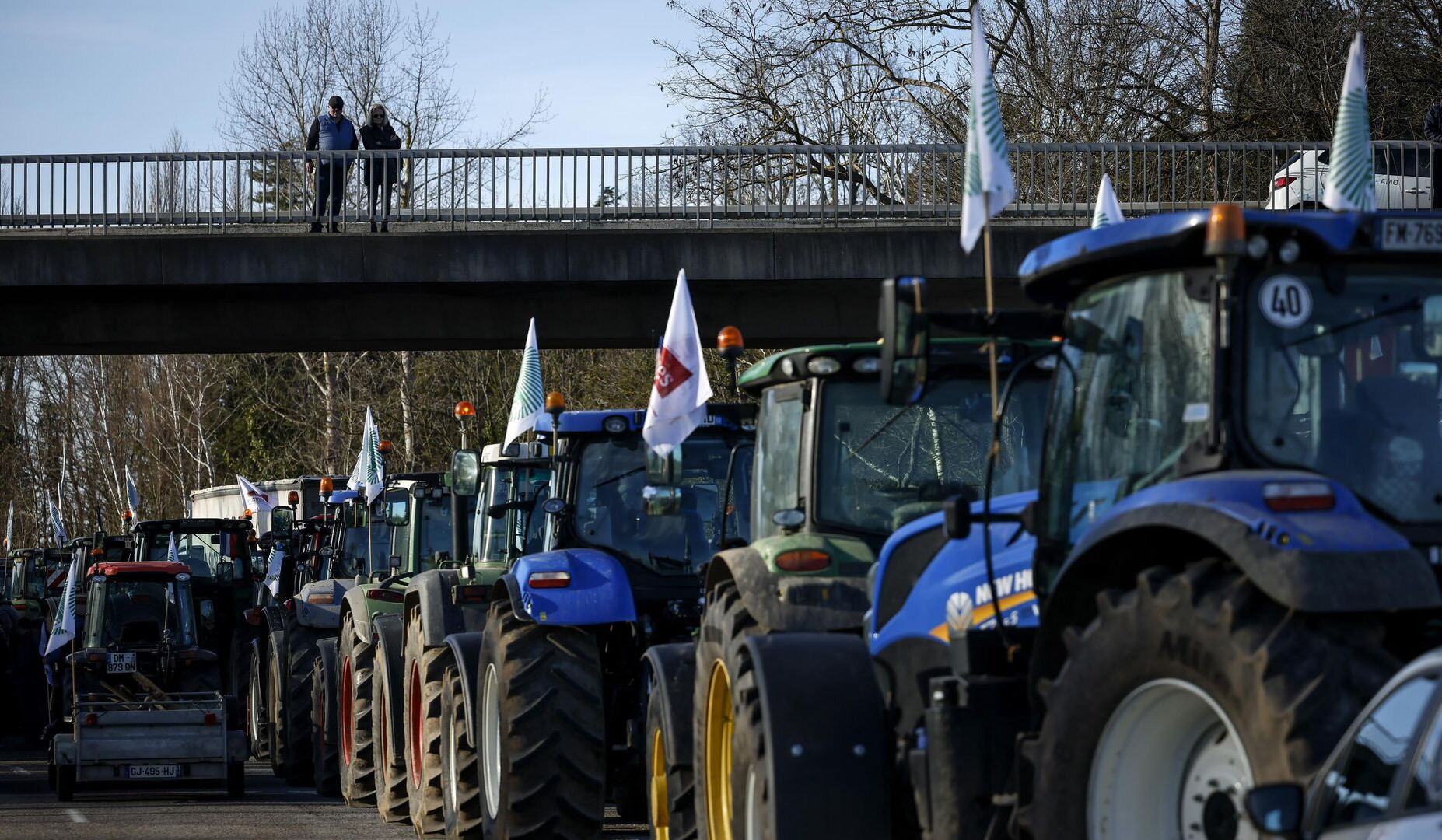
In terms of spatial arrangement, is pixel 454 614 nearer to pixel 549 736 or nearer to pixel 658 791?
pixel 549 736

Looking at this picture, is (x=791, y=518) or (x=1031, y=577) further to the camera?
(x=791, y=518)

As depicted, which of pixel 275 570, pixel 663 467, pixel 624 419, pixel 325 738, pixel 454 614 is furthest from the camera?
pixel 275 570

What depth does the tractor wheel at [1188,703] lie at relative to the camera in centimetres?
429

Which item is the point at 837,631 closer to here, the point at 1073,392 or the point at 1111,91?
the point at 1073,392

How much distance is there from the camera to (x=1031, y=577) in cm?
614

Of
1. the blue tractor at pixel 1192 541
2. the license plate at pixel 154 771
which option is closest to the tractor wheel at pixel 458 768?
the blue tractor at pixel 1192 541

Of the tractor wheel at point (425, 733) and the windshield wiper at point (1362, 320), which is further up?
the windshield wiper at point (1362, 320)

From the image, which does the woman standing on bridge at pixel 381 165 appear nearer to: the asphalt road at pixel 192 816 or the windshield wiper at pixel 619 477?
the asphalt road at pixel 192 816

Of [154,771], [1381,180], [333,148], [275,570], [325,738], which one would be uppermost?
[333,148]

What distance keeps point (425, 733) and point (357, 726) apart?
123 inches

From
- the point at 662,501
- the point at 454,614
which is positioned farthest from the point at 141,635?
the point at 662,501

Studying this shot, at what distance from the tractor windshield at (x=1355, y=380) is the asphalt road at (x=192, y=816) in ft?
27.0

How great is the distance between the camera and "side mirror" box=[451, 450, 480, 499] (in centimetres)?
1314

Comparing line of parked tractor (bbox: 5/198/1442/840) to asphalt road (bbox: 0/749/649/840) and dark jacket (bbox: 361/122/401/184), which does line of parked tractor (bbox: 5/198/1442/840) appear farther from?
dark jacket (bbox: 361/122/401/184)
